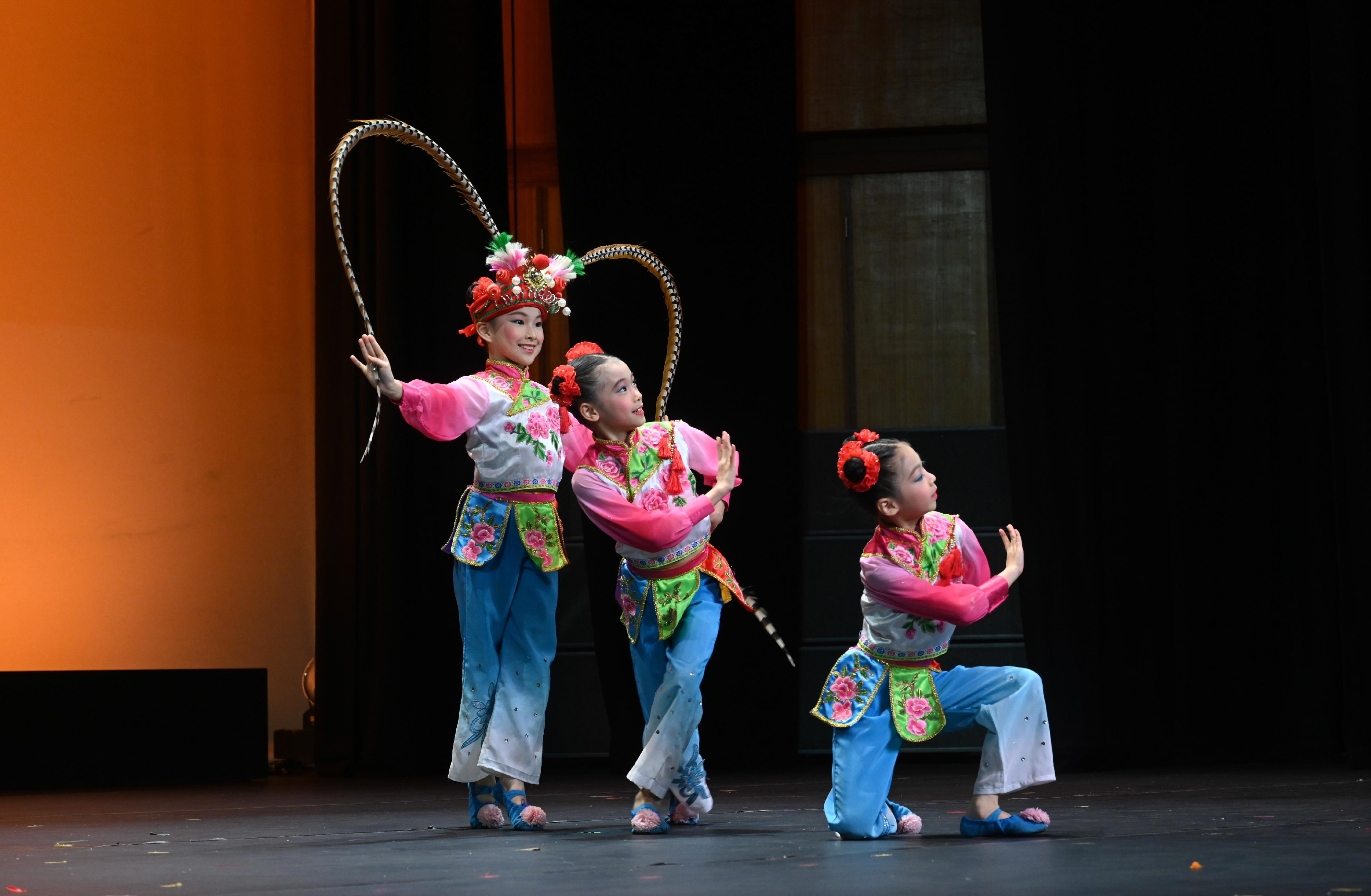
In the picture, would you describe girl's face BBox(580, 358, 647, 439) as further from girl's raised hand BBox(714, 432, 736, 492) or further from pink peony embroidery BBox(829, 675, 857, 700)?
pink peony embroidery BBox(829, 675, 857, 700)

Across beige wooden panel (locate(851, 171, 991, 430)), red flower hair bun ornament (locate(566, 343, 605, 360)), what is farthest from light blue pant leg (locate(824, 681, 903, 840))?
beige wooden panel (locate(851, 171, 991, 430))

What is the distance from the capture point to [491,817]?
10.7 feet

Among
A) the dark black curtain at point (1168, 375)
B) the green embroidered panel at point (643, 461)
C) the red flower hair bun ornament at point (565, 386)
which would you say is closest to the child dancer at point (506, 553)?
the red flower hair bun ornament at point (565, 386)

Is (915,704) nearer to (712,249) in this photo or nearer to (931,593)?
(931,593)

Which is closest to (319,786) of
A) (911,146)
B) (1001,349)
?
(1001,349)

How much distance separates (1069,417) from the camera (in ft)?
15.3

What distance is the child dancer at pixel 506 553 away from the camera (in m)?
3.29

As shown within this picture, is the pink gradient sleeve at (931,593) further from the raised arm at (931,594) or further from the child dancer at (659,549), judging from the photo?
the child dancer at (659,549)

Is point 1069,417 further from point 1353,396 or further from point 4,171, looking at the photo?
point 4,171

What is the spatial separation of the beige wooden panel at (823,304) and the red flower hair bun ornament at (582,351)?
2.07 metres

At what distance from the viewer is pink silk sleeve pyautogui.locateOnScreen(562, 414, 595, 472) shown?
3.40m

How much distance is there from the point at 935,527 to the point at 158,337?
3627 mm

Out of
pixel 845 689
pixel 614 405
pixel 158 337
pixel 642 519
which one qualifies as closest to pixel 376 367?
pixel 614 405

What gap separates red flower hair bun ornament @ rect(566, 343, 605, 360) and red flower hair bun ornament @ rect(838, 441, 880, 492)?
665 millimetres
